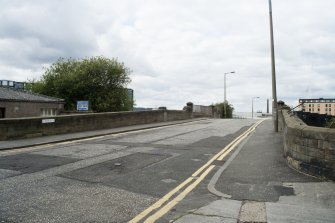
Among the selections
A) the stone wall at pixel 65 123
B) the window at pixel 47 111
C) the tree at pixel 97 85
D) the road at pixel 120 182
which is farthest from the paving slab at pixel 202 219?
the tree at pixel 97 85

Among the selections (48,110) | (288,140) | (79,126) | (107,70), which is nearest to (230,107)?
(107,70)

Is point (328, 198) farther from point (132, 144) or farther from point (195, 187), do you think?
point (132, 144)

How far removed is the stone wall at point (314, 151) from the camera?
8.59m

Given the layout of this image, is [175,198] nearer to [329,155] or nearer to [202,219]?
[202,219]

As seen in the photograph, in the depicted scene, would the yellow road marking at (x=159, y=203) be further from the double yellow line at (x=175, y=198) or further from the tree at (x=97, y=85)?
the tree at (x=97, y=85)

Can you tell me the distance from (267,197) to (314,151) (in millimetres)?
2620

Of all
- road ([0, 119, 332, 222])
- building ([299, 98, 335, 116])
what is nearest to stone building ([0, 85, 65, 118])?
road ([0, 119, 332, 222])

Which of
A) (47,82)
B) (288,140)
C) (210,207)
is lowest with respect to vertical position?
(210,207)

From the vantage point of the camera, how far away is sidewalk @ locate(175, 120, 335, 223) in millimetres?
6008

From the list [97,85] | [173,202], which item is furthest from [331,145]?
[97,85]

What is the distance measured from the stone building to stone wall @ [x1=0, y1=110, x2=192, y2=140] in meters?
12.7

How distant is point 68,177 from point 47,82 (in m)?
58.1

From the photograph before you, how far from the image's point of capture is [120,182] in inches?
332

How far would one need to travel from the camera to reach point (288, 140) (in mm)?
11188
